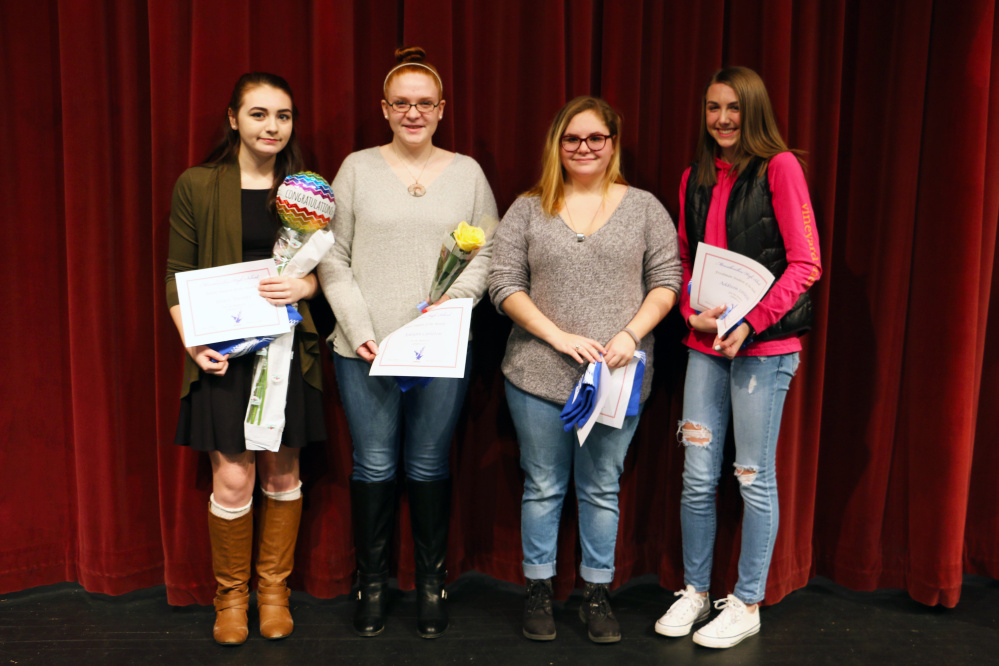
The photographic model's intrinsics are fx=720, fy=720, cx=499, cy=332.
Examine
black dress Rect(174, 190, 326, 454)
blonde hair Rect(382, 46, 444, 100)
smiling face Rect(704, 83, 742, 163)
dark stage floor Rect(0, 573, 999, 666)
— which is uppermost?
blonde hair Rect(382, 46, 444, 100)

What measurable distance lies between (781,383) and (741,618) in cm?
72

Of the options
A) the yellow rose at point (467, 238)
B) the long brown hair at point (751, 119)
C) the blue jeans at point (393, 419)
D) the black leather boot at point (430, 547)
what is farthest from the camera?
the black leather boot at point (430, 547)

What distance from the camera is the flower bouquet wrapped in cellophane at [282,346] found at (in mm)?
1933

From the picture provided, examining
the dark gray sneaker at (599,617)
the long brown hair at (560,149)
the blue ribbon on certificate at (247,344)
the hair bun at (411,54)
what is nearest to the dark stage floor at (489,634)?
the dark gray sneaker at (599,617)

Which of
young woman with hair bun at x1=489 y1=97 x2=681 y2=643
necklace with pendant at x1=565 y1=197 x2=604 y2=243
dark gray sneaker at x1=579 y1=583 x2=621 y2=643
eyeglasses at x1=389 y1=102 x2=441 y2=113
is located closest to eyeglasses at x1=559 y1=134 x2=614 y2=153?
young woman with hair bun at x1=489 y1=97 x2=681 y2=643

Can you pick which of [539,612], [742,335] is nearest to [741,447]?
[742,335]

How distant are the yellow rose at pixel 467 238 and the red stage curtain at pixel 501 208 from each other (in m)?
0.57

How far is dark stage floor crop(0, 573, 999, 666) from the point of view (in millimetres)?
2064

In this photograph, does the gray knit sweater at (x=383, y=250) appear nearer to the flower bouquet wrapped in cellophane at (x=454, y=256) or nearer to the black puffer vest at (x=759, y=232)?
the flower bouquet wrapped in cellophane at (x=454, y=256)

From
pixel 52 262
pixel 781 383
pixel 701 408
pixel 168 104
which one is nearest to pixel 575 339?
pixel 701 408

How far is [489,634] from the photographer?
7.19ft

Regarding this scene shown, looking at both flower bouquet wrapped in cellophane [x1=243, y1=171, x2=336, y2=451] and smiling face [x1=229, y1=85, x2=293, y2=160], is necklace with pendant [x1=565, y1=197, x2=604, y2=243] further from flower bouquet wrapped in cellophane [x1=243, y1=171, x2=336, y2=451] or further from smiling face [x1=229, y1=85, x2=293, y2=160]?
smiling face [x1=229, y1=85, x2=293, y2=160]

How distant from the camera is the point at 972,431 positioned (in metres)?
2.44

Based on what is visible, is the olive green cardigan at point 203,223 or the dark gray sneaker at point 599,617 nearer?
the olive green cardigan at point 203,223
